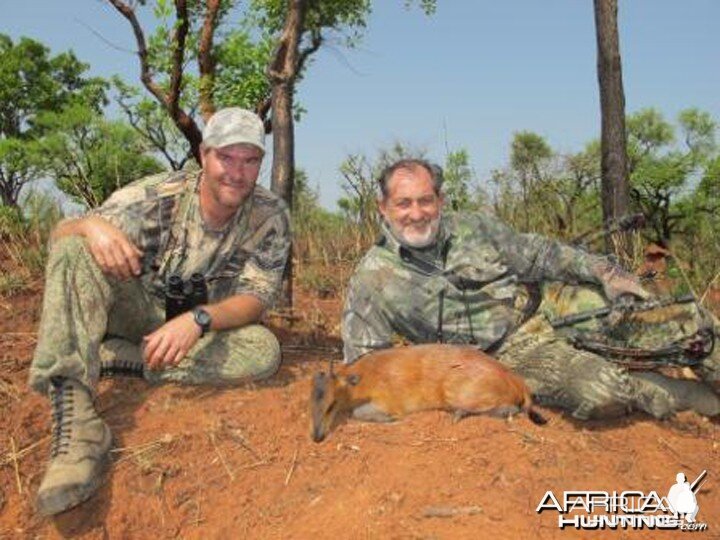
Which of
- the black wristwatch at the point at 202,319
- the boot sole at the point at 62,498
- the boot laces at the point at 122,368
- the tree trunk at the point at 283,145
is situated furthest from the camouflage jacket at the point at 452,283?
the tree trunk at the point at 283,145

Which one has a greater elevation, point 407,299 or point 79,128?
point 79,128

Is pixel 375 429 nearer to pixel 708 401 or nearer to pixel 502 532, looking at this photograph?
pixel 502 532

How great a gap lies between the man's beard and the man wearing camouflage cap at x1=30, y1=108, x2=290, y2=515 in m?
0.83

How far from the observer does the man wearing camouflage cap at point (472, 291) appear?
455cm

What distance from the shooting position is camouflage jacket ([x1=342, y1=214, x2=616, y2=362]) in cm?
464

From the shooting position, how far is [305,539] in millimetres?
3139

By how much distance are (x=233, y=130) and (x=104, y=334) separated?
1.45 metres

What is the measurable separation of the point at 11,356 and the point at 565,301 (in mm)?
4102

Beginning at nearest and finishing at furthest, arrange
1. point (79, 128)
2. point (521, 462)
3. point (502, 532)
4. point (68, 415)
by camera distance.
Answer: point (502, 532) < point (521, 462) < point (68, 415) < point (79, 128)

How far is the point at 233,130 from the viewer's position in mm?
4594

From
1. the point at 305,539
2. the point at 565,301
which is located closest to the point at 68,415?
the point at 305,539

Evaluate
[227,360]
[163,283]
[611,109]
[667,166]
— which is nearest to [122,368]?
[163,283]

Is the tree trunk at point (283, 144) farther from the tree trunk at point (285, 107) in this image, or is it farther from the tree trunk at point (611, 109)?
the tree trunk at point (611, 109)

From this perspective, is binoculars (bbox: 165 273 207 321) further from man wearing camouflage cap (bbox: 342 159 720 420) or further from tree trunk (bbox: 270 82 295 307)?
tree trunk (bbox: 270 82 295 307)
